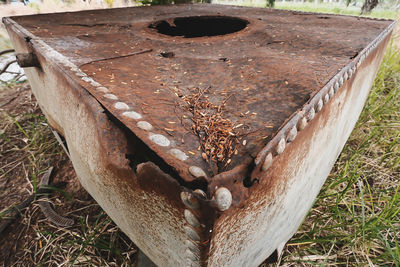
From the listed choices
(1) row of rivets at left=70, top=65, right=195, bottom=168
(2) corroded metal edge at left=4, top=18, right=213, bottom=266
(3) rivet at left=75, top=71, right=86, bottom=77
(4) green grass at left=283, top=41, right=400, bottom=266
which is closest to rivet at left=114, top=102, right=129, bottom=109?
(1) row of rivets at left=70, top=65, right=195, bottom=168

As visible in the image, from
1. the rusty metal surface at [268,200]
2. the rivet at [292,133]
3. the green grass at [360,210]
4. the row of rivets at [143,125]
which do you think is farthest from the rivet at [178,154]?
the green grass at [360,210]

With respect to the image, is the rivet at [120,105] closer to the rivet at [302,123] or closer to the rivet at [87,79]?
the rivet at [87,79]

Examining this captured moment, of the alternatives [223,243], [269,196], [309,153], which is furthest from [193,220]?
[309,153]

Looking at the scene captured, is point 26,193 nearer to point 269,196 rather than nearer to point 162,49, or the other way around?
point 162,49

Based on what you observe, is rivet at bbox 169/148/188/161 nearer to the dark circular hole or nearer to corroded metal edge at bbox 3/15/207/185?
corroded metal edge at bbox 3/15/207/185

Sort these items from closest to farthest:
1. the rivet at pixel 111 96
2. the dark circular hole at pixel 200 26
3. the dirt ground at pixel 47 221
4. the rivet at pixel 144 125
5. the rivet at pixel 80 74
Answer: the rivet at pixel 144 125 → the rivet at pixel 111 96 → the rivet at pixel 80 74 → the dirt ground at pixel 47 221 → the dark circular hole at pixel 200 26

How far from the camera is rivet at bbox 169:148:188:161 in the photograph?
400mm

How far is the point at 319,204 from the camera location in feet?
4.49

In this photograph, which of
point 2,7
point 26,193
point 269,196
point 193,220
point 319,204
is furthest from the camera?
point 2,7

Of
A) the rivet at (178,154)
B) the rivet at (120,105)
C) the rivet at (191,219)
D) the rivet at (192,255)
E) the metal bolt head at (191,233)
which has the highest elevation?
the rivet at (120,105)

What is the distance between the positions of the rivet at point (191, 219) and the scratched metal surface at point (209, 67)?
0.06 m

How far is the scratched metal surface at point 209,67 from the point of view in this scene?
1.63 feet

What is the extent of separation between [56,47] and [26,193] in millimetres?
1182

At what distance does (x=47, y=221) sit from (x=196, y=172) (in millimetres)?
1417
